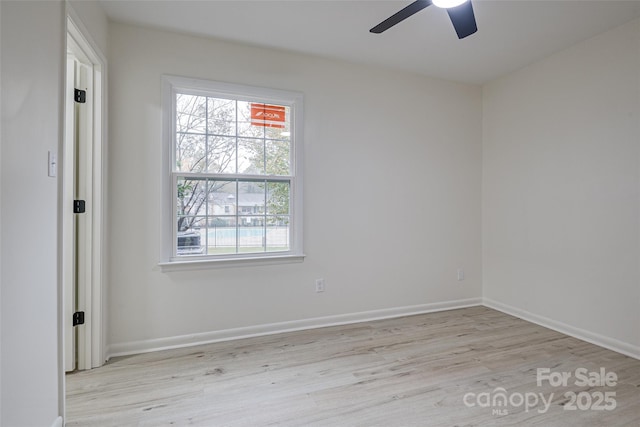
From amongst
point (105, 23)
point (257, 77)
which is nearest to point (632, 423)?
point (257, 77)

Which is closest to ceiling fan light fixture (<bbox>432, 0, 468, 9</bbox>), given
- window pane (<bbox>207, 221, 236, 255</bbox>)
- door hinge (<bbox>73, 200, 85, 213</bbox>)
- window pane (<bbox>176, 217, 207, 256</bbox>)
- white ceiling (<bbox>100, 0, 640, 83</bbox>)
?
white ceiling (<bbox>100, 0, 640, 83</bbox>)

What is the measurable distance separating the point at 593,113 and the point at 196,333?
3972 millimetres

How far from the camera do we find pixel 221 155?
9.82 feet

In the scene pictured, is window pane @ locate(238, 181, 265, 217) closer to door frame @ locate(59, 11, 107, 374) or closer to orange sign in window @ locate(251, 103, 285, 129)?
orange sign in window @ locate(251, 103, 285, 129)

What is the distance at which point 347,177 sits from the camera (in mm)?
3396

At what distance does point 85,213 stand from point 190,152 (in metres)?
0.93

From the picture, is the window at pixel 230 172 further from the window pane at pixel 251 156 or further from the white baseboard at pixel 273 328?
the white baseboard at pixel 273 328

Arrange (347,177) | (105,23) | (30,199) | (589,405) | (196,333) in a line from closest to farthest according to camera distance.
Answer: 1. (30,199)
2. (589,405)
3. (105,23)
4. (196,333)
5. (347,177)

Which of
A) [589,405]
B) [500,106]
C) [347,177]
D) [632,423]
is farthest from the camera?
[500,106]

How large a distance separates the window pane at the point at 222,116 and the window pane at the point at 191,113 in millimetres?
59

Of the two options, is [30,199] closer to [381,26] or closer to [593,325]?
[381,26]

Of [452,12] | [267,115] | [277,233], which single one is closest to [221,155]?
[267,115]

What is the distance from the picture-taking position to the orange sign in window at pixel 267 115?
311 centimetres

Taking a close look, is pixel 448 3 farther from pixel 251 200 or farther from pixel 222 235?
pixel 222 235
